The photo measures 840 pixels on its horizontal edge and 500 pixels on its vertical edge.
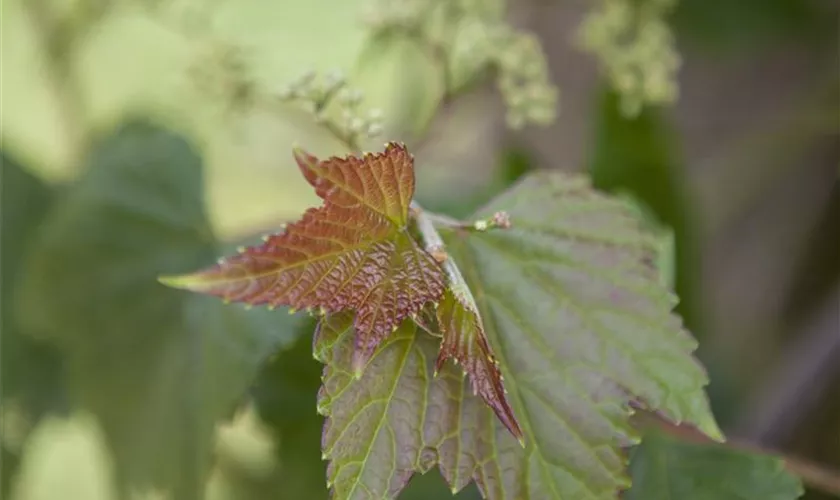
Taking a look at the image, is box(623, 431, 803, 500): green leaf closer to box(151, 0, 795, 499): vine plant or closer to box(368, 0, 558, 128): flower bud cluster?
box(151, 0, 795, 499): vine plant

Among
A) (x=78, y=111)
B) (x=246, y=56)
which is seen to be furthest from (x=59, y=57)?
(x=246, y=56)

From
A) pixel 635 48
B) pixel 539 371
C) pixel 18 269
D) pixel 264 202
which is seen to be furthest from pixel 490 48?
pixel 264 202

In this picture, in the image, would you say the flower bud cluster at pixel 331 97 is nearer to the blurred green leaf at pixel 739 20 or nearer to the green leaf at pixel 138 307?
the green leaf at pixel 138 307

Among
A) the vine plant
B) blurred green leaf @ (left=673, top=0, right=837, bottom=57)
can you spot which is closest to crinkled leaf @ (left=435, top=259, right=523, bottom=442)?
the vine plant

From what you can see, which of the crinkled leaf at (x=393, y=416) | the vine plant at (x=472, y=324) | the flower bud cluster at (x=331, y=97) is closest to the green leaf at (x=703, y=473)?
the vine plant at (x=472, y=324)

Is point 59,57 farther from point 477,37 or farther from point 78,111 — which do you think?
point 477,37
